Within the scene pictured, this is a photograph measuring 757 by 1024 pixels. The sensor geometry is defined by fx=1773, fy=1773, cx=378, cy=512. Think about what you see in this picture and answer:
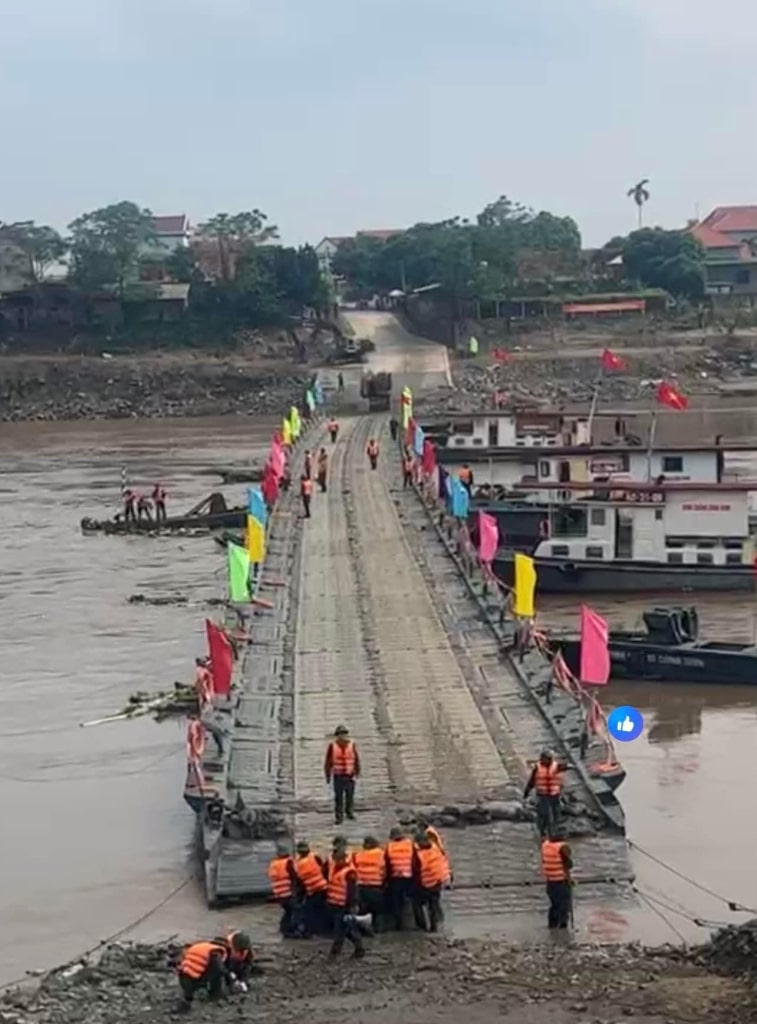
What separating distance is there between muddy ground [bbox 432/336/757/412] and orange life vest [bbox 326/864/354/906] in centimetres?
7268

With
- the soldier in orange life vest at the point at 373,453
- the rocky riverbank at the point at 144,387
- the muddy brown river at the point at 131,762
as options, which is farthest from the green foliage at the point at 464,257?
the muddy brown river at the point at 131,762

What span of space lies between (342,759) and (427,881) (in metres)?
3.26

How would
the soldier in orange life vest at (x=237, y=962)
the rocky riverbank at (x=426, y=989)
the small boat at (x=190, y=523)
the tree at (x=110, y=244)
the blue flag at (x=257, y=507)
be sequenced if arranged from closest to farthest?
the rocky riverbank at (x=426, y=989) < the soldier in orange life vest at (x=237, y=962) < the blue flag at (x=257, y=507) < the small boat at (x=190, y=523) < the tree at (x=110, y=244)

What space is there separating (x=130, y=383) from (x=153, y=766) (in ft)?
261

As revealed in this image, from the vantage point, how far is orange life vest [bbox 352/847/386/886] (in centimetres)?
1794

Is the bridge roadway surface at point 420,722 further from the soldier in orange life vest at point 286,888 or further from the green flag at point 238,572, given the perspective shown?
the soldier in orange life vest at point 286,888

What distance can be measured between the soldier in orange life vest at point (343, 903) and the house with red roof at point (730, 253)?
384 ft

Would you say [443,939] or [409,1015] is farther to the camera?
[443,939]

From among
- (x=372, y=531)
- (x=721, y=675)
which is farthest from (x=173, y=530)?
(x=721, y=675)

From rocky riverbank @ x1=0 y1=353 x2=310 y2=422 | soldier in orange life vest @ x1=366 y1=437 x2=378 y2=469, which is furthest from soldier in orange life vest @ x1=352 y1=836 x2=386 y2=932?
rocky riverbank @ x1=0 y1=353 x2=310 y2=422

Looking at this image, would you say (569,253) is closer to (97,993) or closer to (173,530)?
(173,530)

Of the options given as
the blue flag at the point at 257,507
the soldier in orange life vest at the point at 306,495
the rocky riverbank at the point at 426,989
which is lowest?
the rocky riverbank at the point at 426,989

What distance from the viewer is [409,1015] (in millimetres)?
15633

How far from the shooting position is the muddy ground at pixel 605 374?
3875 inches
